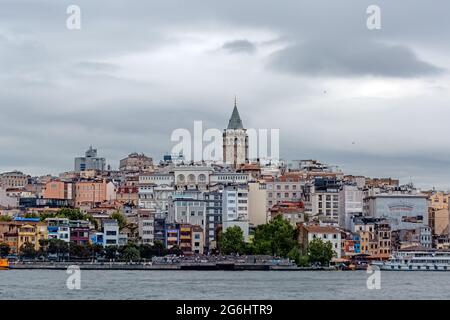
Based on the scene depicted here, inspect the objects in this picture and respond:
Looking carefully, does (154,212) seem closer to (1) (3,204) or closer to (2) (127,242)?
(2) (127,242)

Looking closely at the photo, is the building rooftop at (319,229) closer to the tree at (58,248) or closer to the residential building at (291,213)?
the residential building at (291,213)

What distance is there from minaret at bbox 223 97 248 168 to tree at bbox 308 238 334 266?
3553cm

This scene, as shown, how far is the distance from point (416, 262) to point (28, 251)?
14.8 m

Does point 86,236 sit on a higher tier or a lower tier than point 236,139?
lower

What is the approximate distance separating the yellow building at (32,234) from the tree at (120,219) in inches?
158

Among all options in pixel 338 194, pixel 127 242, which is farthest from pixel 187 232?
pixel 338 194

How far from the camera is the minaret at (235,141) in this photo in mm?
79125

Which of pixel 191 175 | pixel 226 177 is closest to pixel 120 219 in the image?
pixel 226 177

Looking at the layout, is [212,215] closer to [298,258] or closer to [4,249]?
[298,258]

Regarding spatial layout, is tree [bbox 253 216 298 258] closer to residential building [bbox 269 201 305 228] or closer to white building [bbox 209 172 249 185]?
residential building [bbox 269 201 305 228]

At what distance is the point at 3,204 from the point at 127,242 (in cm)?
1632

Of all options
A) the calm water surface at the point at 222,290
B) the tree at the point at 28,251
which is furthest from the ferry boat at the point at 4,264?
the calm water surface at the point at 222,290

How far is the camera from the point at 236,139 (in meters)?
79.0

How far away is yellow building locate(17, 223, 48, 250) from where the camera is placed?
45469 mm
